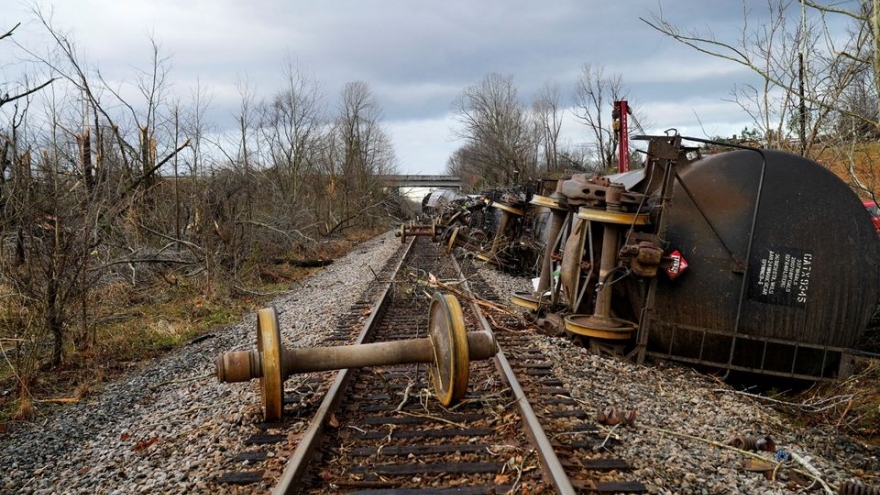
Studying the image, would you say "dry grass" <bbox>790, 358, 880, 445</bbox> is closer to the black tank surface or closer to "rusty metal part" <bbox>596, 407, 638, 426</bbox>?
the black tank surface

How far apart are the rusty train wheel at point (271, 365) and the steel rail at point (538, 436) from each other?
1.84 m

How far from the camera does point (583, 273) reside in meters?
7.73

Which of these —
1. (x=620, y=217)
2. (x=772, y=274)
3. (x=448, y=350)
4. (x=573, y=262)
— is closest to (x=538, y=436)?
(x=448, y=350)

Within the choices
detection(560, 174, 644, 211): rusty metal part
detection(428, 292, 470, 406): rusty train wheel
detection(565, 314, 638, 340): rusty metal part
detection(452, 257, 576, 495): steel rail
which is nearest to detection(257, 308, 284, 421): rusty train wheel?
detection(428, 292, 470, 406): rusty train wheel

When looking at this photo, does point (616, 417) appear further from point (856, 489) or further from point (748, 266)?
point (748, 266)

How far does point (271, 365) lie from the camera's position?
4.36 m

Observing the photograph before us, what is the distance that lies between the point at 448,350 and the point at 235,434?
171 cm

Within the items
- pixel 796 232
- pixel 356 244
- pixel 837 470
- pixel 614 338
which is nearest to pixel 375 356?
pixel 614 338

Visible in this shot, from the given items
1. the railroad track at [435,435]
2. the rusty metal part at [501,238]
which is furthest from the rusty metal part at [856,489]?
the rusty metal part at [501,238]

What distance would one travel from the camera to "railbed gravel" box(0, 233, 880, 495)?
3857 mm

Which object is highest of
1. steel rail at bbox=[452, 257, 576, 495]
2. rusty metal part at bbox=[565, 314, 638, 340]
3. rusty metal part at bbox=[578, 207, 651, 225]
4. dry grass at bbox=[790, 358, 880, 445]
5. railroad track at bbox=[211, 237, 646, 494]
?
rusty metal part at bbox=[578, 207, 651, 225]

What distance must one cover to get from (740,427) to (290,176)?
26.8m

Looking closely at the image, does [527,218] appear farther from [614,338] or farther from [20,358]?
[20,358]

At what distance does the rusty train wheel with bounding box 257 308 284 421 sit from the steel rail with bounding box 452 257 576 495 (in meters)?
1.84
